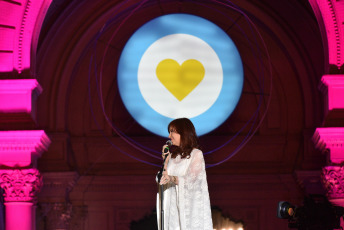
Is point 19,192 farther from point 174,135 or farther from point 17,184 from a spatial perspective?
point 174,135

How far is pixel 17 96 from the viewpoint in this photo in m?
10.0

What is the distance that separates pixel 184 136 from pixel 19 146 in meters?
4.96

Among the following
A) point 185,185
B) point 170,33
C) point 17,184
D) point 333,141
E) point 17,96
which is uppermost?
point 170,33

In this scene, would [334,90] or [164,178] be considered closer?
[164,178]

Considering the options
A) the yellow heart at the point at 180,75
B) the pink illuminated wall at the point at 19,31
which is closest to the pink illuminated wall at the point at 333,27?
the yellow heart at the point at 180,75

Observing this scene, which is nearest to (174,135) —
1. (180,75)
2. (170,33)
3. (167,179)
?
(167,179)

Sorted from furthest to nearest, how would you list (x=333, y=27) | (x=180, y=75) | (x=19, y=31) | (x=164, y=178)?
(x=180, y=75) < (x=19, y=31) < (x=333, y=27) < (x=164, y=178)

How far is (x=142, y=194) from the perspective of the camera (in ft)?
38.3

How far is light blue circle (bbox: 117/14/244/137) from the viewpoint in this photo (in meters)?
11.6

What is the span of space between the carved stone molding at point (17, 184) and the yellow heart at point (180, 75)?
311 cm

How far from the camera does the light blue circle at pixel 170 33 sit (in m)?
11.6

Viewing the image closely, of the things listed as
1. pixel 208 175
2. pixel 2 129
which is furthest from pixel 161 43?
pixel 2 129

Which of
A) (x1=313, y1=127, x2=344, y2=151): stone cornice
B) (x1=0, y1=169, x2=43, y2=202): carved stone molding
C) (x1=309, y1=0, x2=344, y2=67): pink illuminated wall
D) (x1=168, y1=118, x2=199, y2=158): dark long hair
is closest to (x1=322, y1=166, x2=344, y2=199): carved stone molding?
(x1=313, y1=127, x2=344, y2=151): stone cornice

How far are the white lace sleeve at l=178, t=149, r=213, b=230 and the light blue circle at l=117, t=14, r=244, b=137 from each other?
18.8 ft
